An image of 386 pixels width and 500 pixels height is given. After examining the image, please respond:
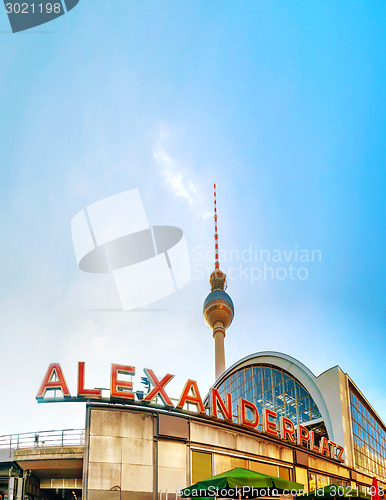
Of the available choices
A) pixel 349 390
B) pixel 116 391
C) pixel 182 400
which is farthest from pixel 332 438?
pixel 116 391

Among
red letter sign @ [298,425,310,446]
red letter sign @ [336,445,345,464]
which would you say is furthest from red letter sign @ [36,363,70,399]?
red letter sign @ [336,445,345,464]

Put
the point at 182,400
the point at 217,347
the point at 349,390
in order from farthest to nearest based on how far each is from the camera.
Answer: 1. the point at 217,347
2. the point at 349,390
3. the point at 182,400

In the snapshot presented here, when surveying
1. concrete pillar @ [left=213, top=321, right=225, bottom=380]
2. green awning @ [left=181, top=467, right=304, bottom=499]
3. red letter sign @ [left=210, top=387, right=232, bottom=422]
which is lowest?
green awning @ [left=181, top=467, right=304, bottom=499]

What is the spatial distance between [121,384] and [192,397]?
12.3 feet

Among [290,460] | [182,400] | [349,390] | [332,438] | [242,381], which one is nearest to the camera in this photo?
[182,400]

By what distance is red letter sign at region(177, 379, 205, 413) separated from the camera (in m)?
21.1

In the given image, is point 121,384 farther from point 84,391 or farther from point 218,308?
point 218,308

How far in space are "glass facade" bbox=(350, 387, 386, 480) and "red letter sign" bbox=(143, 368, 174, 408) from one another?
2781 cm

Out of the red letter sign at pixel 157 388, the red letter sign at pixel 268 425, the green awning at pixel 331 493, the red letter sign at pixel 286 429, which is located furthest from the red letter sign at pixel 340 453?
the red letter sign at pixel 157 388

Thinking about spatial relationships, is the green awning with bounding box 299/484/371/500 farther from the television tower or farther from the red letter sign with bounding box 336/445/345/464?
the television tower

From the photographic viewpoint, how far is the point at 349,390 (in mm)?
43312

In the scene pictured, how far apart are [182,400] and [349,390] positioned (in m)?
27.4

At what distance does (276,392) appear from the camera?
46156 mm

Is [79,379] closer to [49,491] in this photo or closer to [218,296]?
[49,491]
